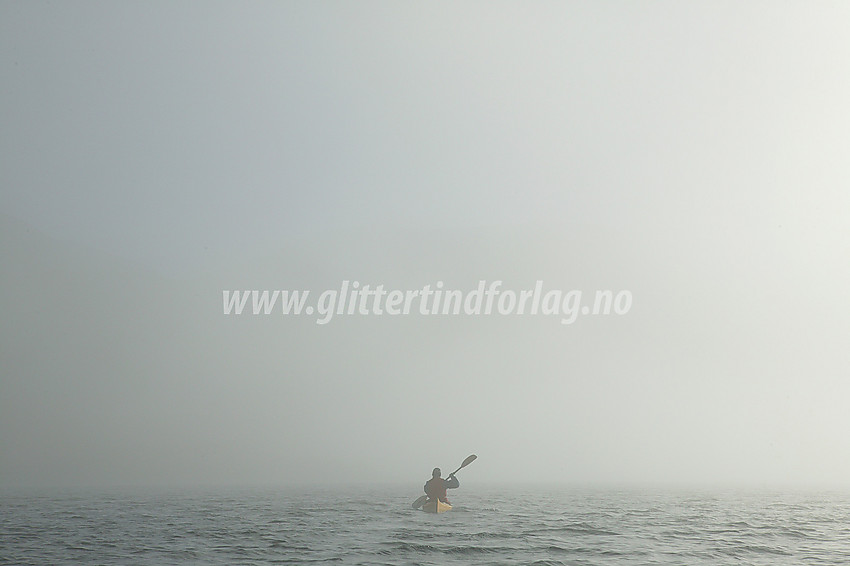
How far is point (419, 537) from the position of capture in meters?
25.6

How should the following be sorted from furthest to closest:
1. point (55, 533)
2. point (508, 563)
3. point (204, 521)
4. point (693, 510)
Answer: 1. point (693, 510)
2. point (204, 521)
3. point (55, 533)
4. point (508, 563)

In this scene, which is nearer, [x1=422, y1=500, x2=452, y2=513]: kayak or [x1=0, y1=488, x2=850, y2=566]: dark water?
[x1=0, y1=488, x2=850, y2=566]: dark water

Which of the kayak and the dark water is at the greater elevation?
the kayak

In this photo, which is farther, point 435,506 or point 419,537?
point 435,506

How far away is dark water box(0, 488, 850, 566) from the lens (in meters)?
21.6

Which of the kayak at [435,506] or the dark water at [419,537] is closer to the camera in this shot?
the dark water at [419,537]

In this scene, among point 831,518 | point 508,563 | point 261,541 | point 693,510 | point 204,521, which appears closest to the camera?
point 508,563

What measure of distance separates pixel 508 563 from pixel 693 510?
2608 centimetres

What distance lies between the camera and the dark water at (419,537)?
21.6m

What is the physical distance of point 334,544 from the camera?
24359mm

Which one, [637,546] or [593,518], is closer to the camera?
[637,546]

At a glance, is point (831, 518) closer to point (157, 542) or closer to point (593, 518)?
Answer: point (593, 518)

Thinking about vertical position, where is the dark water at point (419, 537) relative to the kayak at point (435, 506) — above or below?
below

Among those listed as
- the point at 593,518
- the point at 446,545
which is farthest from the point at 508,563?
the point at 593,518
